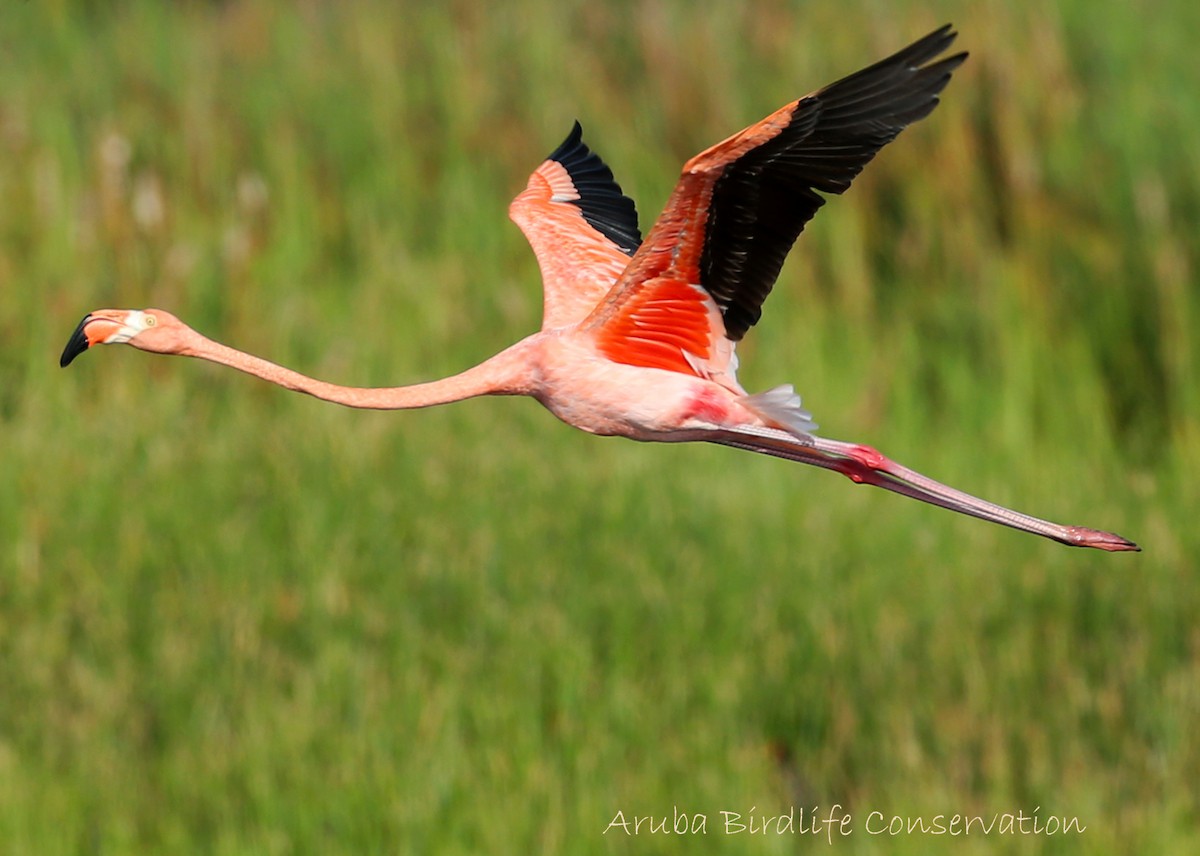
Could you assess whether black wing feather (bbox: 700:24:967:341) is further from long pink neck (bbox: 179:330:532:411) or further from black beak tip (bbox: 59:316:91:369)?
black beak tip (bbox: 59:316:91:369)

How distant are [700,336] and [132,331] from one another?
1.84 m

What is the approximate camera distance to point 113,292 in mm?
11992

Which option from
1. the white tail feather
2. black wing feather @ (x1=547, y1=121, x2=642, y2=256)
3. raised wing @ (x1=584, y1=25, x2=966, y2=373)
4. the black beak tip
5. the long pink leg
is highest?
black wing feather @ (x1=547, y1=121, x2=642, y2=256)

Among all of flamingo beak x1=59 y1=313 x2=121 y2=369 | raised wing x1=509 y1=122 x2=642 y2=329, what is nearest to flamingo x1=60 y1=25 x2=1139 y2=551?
flamingo beak x1=59 y1=313 x2=121 y2=369

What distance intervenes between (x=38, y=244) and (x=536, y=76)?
3757 mm

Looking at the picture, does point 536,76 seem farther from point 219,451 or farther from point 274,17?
point 219,451

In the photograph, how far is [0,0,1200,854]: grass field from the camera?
27.6 feet

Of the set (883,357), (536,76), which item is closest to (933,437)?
(883,357)

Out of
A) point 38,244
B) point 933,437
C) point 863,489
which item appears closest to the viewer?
point 863,489

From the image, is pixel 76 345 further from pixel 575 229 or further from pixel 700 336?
pixel 575 229

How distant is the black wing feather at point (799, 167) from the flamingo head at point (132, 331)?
1.72 metres

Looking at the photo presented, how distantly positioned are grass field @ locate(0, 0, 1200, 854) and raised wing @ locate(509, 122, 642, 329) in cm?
240

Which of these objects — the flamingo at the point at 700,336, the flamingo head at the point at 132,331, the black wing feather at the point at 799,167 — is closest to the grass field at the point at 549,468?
the flamingo at the point at 700,336

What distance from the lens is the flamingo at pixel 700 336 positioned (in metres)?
5.27
